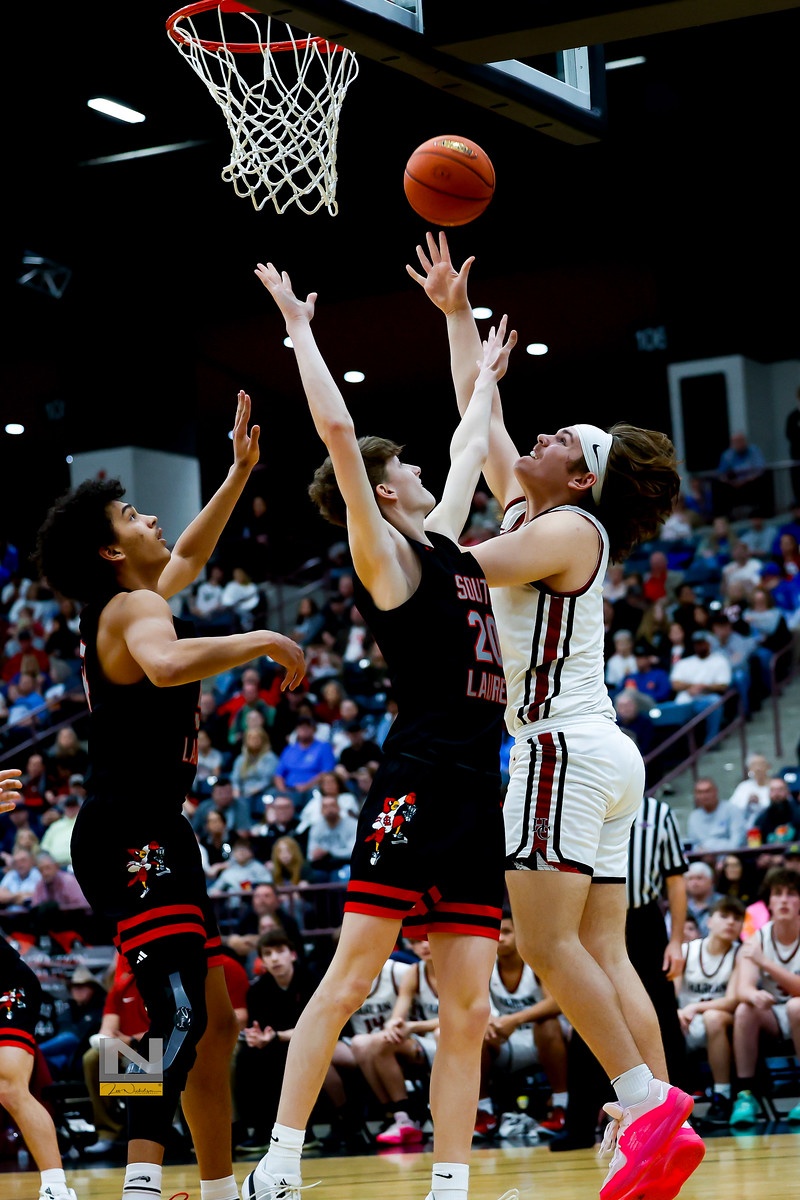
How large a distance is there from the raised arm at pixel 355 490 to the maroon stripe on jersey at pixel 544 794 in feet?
2.07

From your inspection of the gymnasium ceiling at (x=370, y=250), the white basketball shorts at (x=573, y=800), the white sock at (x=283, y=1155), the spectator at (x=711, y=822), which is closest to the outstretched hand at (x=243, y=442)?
the white basketball shorts at (x=573, y=800)

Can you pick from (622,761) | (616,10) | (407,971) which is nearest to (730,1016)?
(407,971)

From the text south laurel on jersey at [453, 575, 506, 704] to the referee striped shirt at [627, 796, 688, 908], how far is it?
8.62 feet

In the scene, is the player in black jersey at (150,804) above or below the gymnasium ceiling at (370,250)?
below

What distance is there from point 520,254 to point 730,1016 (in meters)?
11.2

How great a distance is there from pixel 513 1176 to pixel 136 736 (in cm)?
318

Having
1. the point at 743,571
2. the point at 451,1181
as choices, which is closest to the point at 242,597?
the point at 743,571

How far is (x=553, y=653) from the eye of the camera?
4473 mm

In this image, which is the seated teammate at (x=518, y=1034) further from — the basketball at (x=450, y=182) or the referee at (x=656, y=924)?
the basketball at (x=450, y=182)

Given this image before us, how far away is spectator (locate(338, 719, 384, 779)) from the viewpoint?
532 inches

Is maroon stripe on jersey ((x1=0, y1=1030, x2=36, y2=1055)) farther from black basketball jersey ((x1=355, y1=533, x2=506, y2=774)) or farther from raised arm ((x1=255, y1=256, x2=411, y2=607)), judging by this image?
raised arm ((x1=255, y1=256, x2=411, y2=607))

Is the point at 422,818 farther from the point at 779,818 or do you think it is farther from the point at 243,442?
the point at 779,818

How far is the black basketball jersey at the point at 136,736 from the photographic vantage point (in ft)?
14.4

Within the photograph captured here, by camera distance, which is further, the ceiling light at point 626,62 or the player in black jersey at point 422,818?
the ceiling light at point 626,62
